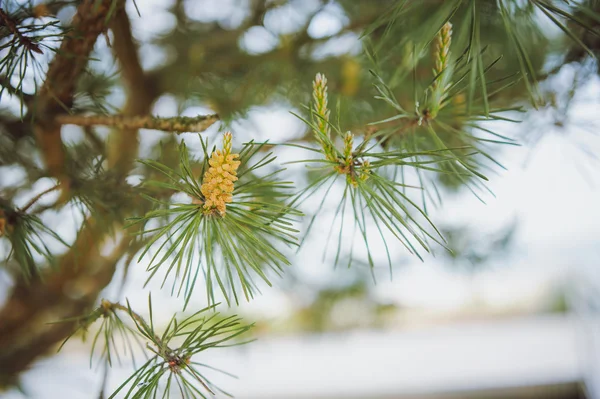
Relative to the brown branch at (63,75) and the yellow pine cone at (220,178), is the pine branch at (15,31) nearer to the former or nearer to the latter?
the brown branch at (63,75)

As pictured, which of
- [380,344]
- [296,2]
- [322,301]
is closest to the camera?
[296,2]

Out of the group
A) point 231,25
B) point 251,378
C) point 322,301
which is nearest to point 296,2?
point 231,25

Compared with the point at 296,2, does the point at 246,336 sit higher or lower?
lower

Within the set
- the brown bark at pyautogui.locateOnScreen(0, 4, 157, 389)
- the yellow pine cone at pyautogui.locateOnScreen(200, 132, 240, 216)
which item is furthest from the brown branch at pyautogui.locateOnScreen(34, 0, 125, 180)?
the yellow pine cone at pyautogui.locateOnScreen(200, 132, 240, 216)

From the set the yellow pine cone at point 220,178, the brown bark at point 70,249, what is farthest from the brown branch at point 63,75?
the yellow pine cone at point 220,178

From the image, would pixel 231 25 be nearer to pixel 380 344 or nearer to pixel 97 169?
pixel 97 169

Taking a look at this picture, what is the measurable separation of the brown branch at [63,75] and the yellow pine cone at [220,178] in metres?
0.11

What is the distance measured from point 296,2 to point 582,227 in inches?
49.8

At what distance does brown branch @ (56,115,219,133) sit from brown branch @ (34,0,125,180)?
0.02 m

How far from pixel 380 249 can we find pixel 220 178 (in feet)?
1.73

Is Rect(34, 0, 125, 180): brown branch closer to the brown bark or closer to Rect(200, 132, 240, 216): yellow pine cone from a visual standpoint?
the brown bark

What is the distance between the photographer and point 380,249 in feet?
2.39

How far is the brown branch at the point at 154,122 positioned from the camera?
0.28m

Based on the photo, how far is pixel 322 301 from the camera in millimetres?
945
